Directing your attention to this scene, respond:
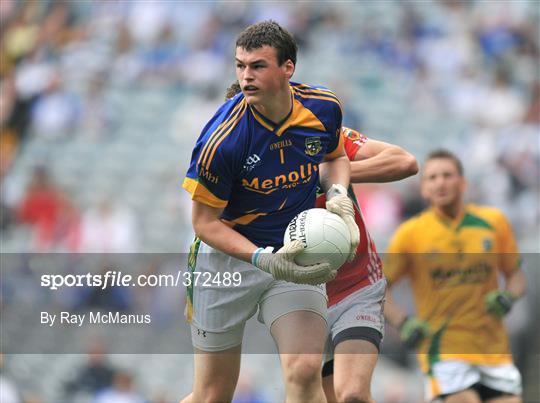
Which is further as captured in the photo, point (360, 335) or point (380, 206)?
point (380, 206)

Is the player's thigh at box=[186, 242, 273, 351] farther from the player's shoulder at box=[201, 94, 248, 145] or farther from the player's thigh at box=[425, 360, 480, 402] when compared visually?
the player's thigh at box=[425, 360, 480, 402]

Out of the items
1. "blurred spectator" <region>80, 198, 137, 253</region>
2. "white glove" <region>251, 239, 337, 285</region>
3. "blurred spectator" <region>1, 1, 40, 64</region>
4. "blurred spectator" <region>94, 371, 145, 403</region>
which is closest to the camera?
"white glove" <region>251, 239, 337, 285</region>

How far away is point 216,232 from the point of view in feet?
19.1

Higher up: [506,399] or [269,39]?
[269,39]

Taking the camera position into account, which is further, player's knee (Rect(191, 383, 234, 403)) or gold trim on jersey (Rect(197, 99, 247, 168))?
player's knee (Rect(191, 383, 234, 403))

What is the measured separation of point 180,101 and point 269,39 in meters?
9.56

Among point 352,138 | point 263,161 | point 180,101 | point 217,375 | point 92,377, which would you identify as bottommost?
point 217,375

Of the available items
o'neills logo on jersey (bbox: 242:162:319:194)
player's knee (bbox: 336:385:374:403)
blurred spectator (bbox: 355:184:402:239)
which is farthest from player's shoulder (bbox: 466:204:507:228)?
blurred spectator (bbox: 355:184:402:239)

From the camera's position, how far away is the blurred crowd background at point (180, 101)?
43.1 ft

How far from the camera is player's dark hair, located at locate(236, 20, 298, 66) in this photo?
563cm

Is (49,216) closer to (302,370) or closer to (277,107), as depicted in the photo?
(277,107)

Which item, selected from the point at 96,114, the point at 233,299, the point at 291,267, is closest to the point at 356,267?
the point at 233,299

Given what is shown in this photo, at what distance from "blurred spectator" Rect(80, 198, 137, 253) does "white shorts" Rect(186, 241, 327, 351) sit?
6.87 meters

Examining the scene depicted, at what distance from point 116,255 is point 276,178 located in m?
7.17
